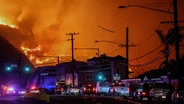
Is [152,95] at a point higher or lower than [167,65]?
lower

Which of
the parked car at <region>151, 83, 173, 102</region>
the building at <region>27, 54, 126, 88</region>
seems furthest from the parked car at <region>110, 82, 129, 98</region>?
the building at <region>27, 54, 126, 88</region>

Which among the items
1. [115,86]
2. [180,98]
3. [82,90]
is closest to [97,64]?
[82,90]

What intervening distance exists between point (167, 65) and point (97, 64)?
4400cm

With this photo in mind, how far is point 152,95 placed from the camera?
165 feet

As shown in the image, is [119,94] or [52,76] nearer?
[119,94]

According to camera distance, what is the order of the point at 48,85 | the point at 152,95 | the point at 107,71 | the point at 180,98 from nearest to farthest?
the point at 180,98 < the point at 152,95 < the point at 107,71 < the point at 48,85

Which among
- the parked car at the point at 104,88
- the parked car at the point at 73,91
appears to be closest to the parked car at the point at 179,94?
the parked car at the point at 104,88

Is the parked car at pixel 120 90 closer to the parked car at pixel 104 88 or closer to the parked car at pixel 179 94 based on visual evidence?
the parked car at pixel 104 88

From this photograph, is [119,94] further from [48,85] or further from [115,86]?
[48,85]

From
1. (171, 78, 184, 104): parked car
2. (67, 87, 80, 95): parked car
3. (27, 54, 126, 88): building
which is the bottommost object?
(171, 78, 184, 104): parked car

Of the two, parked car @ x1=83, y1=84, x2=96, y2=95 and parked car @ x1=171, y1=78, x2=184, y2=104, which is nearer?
parked car @ x1=171, y1=78, x2=184, y2=104

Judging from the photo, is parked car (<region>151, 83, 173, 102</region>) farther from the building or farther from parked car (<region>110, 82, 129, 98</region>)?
the building

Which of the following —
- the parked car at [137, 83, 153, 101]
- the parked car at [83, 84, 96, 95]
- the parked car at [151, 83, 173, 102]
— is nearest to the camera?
the parked car at [151, 83, 173, 102]

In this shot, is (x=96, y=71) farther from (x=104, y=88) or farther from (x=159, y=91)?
(x=159, y=91)
